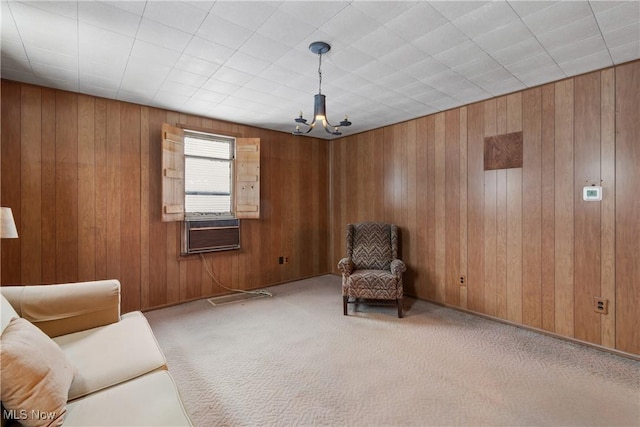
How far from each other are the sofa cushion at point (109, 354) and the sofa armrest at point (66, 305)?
0.22 ft

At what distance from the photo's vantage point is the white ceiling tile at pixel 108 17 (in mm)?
1860

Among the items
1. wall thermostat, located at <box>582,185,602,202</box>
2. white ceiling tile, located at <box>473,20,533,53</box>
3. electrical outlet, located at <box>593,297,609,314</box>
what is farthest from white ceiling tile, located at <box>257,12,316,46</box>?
electrical outlet, located at <box>593,297,609,314</box>

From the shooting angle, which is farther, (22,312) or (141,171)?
(141,171)

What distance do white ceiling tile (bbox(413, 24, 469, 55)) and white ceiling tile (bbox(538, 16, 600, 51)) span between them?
0.58 m

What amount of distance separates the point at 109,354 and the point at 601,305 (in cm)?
385

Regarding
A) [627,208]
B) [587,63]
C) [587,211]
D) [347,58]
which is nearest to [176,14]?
[347,58]

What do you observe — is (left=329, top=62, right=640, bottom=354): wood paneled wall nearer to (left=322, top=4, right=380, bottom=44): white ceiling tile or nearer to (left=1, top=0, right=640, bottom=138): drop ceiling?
(left=1, top=0, right=640, bottom=138): drop ceiling

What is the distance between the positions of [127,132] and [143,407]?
3281mm

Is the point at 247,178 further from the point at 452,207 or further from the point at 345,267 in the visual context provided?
the point at 452,207

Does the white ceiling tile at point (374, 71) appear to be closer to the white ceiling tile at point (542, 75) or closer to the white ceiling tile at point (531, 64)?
the white ceiling tile at point (531, 64)

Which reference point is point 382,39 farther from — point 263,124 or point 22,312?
point 22,312

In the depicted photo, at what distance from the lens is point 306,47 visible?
234cm

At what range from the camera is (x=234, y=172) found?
14.5 feet

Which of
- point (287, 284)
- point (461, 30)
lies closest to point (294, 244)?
point (287, 284)
